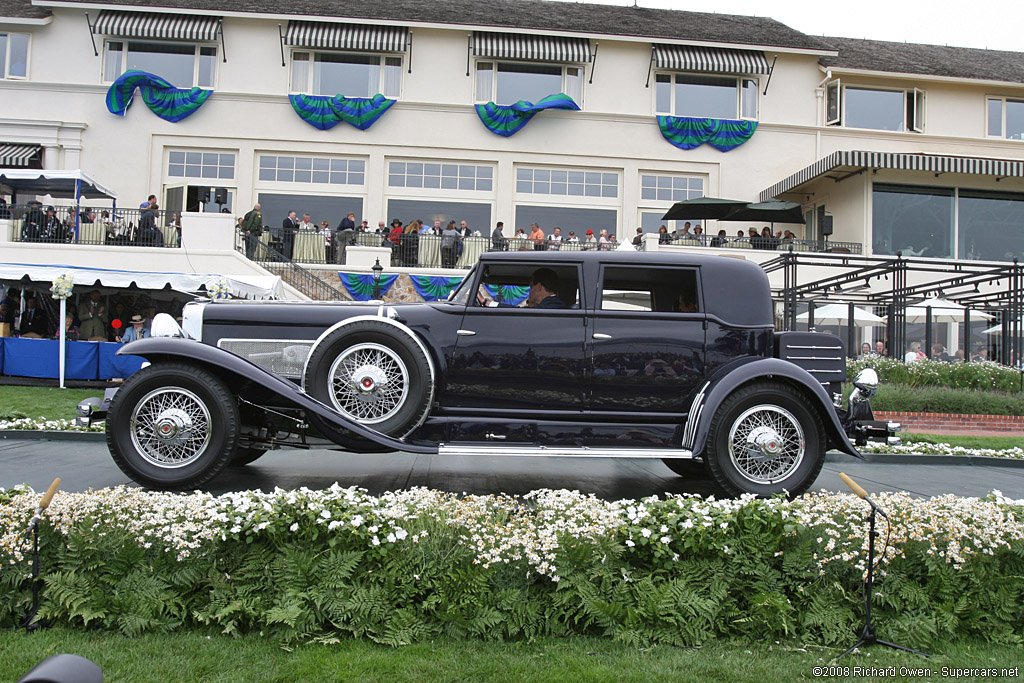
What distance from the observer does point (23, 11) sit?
24219 mm

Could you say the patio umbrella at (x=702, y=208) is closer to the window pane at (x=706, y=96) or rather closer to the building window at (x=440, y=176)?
the window pane at (x=706, y=96)

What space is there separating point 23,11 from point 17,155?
5.49 metres

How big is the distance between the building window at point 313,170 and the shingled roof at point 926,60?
60.1 ft

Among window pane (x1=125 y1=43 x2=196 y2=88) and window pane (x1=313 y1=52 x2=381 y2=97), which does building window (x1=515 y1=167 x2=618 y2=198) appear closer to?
window pane (x1=313 y1=52 x2=381 y2=97)

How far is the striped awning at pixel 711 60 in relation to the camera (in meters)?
25.3

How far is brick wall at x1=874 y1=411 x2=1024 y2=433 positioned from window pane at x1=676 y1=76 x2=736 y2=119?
53.1 feet

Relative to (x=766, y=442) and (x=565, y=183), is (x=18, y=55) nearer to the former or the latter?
(x=565, y=183)

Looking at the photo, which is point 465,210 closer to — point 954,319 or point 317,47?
point 317,47

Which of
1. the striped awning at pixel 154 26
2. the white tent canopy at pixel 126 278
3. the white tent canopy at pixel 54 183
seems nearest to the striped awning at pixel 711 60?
the striped awning at pixel 154 26

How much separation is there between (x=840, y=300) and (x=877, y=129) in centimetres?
862

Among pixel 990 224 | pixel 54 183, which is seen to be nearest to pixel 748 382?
pixel 54 183

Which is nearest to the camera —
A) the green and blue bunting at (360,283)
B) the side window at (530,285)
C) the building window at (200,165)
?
the side window at (530,285)

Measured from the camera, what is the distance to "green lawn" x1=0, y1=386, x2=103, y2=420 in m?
9.66

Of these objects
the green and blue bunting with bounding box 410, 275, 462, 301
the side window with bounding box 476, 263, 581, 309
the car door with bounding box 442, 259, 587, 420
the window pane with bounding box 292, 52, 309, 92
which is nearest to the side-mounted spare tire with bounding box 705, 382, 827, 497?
the car door with bounding box 442, 259, 587, 420
